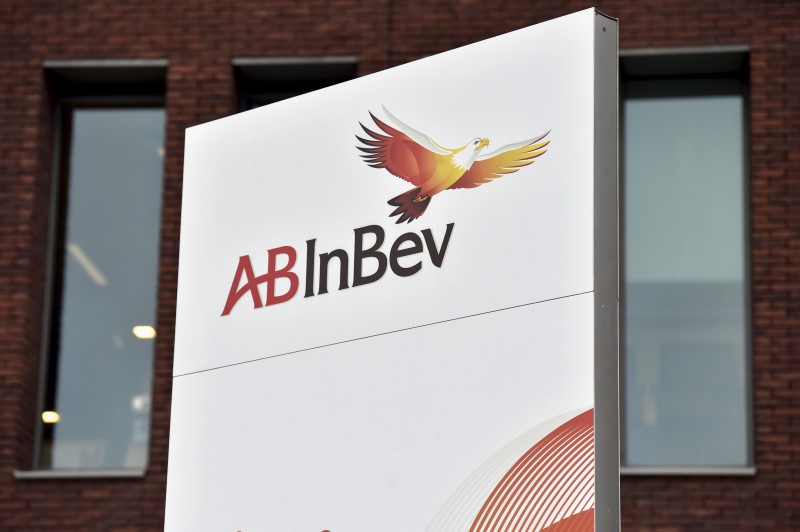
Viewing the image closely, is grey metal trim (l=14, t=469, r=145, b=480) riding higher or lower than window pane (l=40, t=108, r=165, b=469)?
lower

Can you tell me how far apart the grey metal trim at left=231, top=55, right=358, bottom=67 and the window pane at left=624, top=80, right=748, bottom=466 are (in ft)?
7.65

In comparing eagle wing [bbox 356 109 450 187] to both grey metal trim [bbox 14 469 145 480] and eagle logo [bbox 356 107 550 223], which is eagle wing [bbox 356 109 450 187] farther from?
grey metal trim [bbox 14 469 145 480]

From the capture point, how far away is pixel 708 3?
1173 centimetres

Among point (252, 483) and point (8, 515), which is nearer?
point (252, 483)

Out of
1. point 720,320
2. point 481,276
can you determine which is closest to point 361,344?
point 481,276

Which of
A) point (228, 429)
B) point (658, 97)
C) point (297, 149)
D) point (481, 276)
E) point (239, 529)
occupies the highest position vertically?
point (658, 97)

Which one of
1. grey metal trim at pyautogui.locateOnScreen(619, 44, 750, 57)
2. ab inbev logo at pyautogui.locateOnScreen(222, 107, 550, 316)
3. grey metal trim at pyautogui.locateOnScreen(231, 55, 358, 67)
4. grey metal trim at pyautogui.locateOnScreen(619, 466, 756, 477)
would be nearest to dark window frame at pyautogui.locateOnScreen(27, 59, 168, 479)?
grey metal trim at pyautogui.locateOnScreen(231, 55, 358, 67)

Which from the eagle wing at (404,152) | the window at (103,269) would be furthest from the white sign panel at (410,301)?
the window at (103,269)

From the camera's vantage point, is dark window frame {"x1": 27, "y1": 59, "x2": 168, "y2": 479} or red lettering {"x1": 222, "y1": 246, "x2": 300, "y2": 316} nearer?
red lettering {"x1": 222, "y1": 246, "x2": 300, "y2": 316}

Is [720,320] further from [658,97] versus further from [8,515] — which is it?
[8,515]

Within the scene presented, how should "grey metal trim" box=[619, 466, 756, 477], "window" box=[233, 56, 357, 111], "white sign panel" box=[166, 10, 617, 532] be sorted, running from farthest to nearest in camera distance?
A: 1. "window" box=[233, 56, 357, 111]
2. "grey metal trim" box=[619, 466, 756, 477]
3. "white sign panel" box=[166, 10, 617, 532]

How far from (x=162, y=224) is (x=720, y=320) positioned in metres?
4.35

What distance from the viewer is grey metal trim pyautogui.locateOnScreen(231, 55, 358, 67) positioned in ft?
39.4

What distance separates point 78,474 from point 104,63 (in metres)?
3.29
